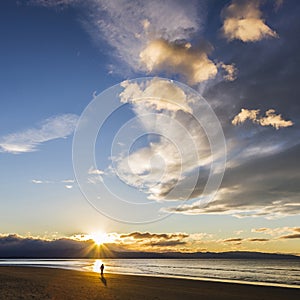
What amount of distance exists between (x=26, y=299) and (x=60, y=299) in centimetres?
258

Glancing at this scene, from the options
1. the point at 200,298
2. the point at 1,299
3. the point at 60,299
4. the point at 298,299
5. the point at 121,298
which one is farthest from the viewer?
the point at 298,299

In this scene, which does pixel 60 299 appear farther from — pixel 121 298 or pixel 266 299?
pixel 266 299

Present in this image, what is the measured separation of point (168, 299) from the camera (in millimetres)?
28688

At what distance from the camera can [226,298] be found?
30875 mm

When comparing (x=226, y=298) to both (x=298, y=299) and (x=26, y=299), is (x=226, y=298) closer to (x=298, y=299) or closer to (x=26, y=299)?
(x=298, y=299)

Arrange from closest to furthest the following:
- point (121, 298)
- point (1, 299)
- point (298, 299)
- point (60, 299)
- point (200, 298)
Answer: point (1, 299)
point (60, 299)
point (121, 298)
point (200, 298)
point (298, 299)

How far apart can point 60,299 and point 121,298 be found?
194 inches

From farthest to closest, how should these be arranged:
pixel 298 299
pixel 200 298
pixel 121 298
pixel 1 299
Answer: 1. pixel 298 299
2. pixel 200 298
3. pixel 121 298
4. pixel 1 299

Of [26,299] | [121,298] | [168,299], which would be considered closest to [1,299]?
[26,299]

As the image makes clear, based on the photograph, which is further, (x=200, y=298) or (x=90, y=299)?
(x=200, y=298)

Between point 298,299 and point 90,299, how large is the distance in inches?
778

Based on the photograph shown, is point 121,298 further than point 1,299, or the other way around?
point 121,298

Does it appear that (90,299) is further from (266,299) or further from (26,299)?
(266,299)

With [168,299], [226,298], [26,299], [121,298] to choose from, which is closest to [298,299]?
[226,298]
